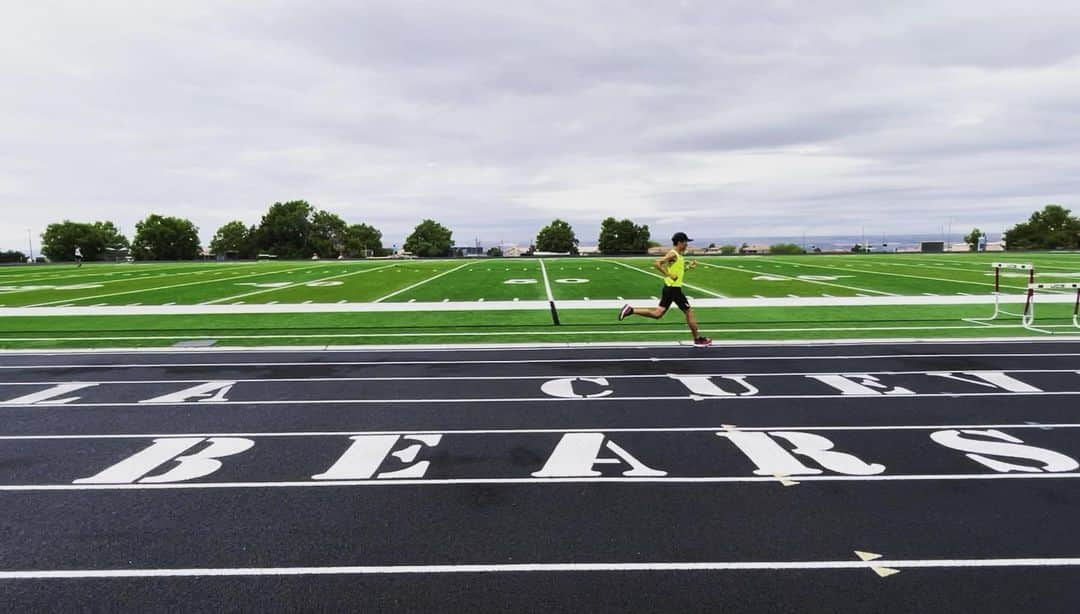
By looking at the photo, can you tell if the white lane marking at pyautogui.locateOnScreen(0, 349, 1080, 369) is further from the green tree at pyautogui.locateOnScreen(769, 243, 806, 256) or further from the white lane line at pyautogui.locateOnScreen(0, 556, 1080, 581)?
the green tree at pyautogui.locateOnScreen(769, 243, 806, 256)

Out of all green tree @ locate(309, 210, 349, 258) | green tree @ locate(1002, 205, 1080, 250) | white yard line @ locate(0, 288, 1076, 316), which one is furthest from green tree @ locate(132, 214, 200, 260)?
green tree @ locate(1002, 205, 1080, 250)

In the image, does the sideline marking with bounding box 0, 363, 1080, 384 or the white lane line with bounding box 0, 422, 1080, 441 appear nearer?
the white lane line with bounding box 0, 422, 1080, 441

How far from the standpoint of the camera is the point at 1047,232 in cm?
10969

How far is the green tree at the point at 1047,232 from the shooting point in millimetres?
105125

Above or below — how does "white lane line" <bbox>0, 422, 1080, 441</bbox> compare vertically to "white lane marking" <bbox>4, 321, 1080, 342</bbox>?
below

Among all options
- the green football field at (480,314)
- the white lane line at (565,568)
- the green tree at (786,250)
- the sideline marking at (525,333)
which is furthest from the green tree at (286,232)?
the white lane line at (565,568)

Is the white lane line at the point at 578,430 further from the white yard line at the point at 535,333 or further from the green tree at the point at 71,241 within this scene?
the green tree at the point at 71,241

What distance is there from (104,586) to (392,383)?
241 inches

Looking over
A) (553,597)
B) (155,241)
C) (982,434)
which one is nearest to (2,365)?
(553,597)

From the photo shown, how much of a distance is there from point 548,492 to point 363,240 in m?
161

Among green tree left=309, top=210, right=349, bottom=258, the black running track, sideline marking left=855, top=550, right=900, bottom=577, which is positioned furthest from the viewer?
green tree left=309, top=210, right=349, bottom=258

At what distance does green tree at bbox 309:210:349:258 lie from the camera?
133m

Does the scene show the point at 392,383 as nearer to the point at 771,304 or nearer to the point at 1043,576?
the point at 1043,576

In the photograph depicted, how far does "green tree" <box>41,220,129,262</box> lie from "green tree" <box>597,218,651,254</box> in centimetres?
10037
